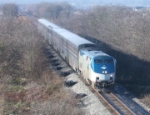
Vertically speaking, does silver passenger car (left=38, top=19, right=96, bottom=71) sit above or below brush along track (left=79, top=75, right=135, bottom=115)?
above

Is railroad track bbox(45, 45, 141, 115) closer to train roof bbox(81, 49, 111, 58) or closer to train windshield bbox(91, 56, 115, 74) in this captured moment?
train windshield bbox(91, 56, 115, 74)

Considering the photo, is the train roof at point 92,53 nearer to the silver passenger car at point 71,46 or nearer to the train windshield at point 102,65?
the train windshield at point 102,65

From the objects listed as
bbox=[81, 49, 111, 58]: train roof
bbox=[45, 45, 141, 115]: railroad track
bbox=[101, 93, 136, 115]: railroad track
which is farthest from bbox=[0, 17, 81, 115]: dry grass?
bbox=[81, 49, 111, 58]: train roof

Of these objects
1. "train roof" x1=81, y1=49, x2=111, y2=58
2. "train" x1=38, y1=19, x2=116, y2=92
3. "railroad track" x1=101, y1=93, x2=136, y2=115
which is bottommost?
"railroad track" x1=101, y1=93, x2=136, y2=115

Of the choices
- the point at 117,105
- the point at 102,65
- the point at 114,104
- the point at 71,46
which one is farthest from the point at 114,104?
the point at 71,46

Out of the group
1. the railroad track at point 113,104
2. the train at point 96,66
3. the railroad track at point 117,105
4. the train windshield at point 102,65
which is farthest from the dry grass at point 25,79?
the train windshield at point 102,65

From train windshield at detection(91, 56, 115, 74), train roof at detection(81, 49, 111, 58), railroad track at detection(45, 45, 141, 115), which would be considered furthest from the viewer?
train roof at detection(81, 49, 111, 58)

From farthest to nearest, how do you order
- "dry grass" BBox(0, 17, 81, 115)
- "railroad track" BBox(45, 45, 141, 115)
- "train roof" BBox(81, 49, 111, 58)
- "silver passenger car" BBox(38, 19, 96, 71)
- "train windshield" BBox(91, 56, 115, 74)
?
"silver passenger car" BBox(38, 19, 96, 71) → "train roof" BBox(81, 49, 111, 58) → "train windshield" BBox(91, 56, 115, 74) → "dry grass" BBox(0, 17, 81, 115) → "railroad track" BBox(45, 45, 141, 115)

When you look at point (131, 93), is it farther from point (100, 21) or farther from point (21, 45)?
point (100, 21)

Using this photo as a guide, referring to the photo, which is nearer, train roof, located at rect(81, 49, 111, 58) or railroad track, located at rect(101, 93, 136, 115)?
railroad track, located at rect(101, 93, 136, 115)

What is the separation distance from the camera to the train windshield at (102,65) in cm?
1873

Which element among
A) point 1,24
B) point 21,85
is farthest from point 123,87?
point 1,24

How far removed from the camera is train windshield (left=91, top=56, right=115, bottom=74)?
18734 millimetres

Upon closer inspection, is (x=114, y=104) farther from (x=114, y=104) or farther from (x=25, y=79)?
(x=25, y=79)
